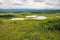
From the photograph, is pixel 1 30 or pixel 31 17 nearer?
pixel 1 30

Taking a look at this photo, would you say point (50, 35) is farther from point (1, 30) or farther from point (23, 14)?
point (1, 30)

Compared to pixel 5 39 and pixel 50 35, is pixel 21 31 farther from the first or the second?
pixel 50 35

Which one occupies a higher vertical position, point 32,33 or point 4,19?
point 4,19

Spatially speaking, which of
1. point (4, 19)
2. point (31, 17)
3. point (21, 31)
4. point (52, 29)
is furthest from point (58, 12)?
point (4, 19)

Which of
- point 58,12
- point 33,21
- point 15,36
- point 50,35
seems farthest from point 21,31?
point 58,12

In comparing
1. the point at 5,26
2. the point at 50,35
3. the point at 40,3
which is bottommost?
the point at 50,35

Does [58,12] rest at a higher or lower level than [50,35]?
higher
